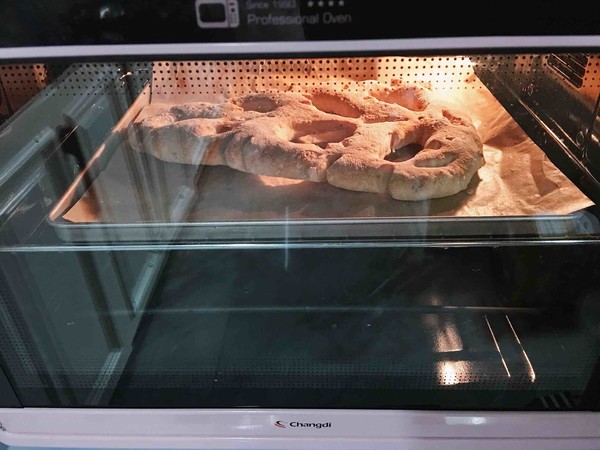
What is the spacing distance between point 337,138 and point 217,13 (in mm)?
415

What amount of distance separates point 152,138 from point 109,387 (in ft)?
1.20

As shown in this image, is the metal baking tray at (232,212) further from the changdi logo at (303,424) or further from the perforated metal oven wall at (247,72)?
the changdi logo at (303,424)

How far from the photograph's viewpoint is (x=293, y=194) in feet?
2.58

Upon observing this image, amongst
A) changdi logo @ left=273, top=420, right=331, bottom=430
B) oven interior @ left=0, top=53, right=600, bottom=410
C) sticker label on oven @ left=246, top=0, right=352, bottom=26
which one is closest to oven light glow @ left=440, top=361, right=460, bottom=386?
oven interior @ left=0, top=53, right=600, bottom=410

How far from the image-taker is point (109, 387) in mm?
722

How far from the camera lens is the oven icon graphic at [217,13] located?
42 cm

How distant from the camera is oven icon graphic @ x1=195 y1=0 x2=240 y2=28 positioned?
423 mm

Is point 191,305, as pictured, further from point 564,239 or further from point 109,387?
point 564,239

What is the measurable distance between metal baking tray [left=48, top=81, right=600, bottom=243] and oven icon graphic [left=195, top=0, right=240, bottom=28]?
253mm

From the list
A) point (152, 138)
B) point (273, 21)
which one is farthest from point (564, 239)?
point (152, 138)

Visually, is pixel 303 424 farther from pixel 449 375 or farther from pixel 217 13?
pixel 217 13

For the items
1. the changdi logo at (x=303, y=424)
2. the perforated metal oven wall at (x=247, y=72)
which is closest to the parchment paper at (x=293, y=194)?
the perforated metal oven wall at (x=247, y=72)

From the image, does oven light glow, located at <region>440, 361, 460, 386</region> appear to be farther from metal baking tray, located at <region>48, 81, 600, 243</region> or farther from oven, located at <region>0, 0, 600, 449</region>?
metal baking tray, located at <region>48, 81, 600, 243</region>

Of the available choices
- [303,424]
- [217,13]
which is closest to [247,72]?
[217,13]
